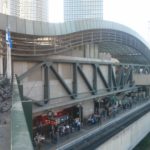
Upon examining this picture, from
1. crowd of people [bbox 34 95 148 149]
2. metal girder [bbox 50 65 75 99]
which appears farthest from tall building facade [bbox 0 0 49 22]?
crowd of people [bbox 34 95 148 149]

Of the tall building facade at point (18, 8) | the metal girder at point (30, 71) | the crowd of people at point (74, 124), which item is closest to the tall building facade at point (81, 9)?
the tall building facade at point (18, 8)

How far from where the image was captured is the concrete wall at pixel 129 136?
2262cm

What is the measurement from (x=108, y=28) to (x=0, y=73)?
2224cm

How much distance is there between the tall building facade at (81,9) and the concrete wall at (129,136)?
10997 centimetres

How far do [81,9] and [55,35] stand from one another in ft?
393

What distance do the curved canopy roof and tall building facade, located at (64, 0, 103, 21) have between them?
96315 millimetres

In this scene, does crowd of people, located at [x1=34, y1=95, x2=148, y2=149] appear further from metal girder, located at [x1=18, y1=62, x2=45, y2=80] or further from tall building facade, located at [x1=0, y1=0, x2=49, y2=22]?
tall building facade, located at [x1=0, y1=0, x2=49, y2=22]

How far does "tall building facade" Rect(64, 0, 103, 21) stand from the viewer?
142 m

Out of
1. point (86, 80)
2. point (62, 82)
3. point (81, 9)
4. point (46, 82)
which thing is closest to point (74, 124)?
point (62, 82)

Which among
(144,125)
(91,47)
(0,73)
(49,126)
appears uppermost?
(91,47)

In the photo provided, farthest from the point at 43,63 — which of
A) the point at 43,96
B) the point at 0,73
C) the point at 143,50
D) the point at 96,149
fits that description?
the point at 143,50

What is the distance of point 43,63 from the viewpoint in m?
24.6

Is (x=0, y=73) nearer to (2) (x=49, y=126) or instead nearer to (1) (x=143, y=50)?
(2) (x=49, y=126)

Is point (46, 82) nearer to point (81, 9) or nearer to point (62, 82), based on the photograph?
point (62, 82)
